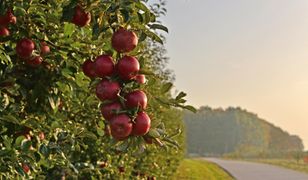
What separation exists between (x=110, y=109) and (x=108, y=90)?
54 mm

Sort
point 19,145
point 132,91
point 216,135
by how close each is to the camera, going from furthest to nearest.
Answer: point 216,135
point 19,145
point 132,91

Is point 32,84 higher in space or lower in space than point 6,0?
lower

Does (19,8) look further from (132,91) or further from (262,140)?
(262,140)

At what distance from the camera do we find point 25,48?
1.92m

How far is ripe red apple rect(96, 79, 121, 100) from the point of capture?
4.43ft

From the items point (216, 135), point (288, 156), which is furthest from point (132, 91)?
point (216, 135)

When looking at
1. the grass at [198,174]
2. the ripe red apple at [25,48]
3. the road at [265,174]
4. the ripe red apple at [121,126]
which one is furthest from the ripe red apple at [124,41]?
the road at [265,174]

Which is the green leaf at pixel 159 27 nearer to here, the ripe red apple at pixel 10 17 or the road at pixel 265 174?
the ripe red apple at pixel 10 17

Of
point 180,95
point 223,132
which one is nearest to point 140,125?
point 180,95

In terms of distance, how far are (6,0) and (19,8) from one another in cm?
5

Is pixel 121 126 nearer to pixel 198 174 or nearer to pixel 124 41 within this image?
pixel 124 41

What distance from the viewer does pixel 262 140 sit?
88.9 meters

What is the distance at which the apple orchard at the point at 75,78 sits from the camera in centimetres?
138

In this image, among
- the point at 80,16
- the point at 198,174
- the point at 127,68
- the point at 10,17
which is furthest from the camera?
the point at 198,174
